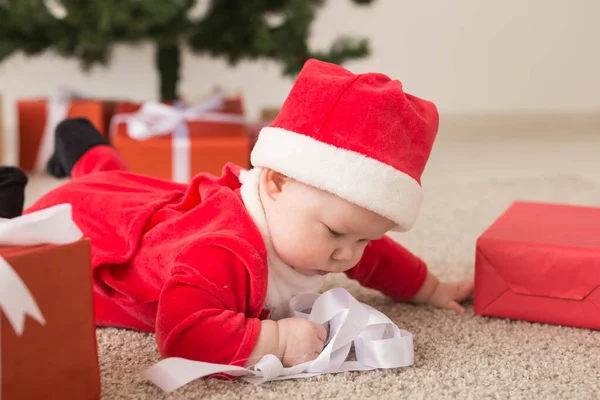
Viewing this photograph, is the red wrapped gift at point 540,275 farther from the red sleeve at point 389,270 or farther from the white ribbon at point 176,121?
the white ribbon at point 176,121

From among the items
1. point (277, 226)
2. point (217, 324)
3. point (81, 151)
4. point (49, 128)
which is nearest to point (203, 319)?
point (217, 324)

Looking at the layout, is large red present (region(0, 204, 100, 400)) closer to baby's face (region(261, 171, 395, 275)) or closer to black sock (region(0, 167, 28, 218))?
baby's face (region(261, 171, 395, 275))

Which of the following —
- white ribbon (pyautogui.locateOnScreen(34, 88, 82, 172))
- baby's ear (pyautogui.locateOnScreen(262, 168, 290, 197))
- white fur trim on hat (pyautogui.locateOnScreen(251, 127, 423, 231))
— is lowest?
white ribbon (pyautogui.locateOnScreen(34, 88, 82, 172))

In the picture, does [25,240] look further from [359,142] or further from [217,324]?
[359,142]

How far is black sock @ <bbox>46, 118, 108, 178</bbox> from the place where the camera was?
1299 mm

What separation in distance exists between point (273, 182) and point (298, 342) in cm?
18

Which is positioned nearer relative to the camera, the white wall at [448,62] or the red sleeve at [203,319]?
the red sleeve at [203,319]

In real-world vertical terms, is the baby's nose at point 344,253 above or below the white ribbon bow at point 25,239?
below

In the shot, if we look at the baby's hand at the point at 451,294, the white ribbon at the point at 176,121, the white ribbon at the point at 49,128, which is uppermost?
the white ribbon at the point at 176,121

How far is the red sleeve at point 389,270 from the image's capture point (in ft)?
3.45

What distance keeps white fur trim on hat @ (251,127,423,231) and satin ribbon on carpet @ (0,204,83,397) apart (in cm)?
25

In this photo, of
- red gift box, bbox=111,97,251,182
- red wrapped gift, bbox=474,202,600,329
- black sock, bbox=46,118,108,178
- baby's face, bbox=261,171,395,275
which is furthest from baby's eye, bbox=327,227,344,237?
red gift box, bbox=111,97,251,182

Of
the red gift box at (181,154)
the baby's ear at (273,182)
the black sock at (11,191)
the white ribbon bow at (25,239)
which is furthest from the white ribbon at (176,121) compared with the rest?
the white ribbon bow at (25,239)

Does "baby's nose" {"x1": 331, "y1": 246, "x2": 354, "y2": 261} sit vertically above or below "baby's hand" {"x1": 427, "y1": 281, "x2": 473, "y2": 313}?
above
